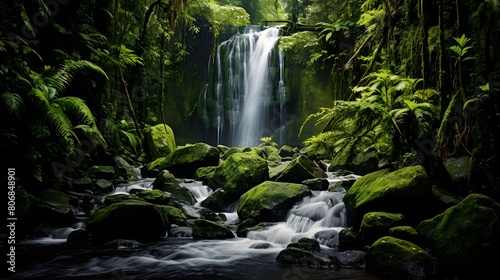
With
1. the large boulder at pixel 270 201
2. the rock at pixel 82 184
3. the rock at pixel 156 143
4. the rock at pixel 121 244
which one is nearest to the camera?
the rock at pixel 121 244

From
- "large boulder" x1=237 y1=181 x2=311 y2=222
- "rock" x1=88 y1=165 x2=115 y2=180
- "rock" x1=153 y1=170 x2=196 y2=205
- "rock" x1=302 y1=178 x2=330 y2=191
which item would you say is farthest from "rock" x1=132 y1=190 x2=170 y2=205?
"rock" x1=302 y1=178 x2=330 y2=191

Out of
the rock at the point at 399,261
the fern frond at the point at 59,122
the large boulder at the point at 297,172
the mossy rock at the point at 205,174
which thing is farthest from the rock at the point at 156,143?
the rock at the point at 399,261

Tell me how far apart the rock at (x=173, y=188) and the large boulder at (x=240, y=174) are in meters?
0.80

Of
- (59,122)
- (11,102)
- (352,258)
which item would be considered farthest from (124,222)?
(352,258)

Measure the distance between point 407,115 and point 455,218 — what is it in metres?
1.84

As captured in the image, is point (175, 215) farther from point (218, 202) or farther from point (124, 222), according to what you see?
point (218, 202)

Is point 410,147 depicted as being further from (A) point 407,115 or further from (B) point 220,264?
(B) point 220,264

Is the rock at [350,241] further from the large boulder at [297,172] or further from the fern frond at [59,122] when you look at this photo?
the fern frond at [59,122]

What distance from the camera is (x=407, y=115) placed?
18.7ft

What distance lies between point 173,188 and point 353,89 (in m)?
4.52

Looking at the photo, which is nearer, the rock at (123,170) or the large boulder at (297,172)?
the large boulder at (297,172)

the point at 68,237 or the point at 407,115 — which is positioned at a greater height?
the point at 407,115

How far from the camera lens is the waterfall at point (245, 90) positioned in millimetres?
16172

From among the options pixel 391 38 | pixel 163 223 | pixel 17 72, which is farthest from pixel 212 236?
pixel 391 38
